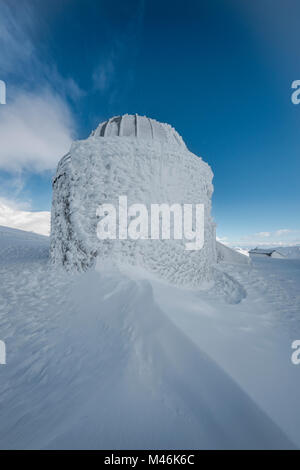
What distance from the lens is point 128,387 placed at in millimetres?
1865

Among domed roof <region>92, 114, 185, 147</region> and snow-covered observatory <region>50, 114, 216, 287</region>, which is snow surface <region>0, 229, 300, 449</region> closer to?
snow-covered observatory <region>50, 114, 216, 287</region>

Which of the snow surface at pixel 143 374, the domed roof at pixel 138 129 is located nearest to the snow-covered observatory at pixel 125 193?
the domed roof at pixel 138 129

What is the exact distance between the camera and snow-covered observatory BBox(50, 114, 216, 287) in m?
5.04

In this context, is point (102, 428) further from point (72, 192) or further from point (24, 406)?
point (72, 192)

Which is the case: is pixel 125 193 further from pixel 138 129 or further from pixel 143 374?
pixel 143 374

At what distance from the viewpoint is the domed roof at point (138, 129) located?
21.1 ft

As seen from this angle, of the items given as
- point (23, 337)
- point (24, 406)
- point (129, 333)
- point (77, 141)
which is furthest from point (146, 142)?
point (24, 406)

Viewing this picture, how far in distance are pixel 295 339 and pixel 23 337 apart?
4527mm

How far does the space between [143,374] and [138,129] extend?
6863mm

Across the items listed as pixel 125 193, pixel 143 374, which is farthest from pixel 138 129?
pixel 143 374

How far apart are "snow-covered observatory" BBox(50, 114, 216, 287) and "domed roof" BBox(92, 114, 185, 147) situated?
0.10 metres

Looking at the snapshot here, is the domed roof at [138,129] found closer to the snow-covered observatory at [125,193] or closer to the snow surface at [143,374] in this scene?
the snow-covered observatory at [125,193]

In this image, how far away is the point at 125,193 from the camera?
A: 5234 millimetres

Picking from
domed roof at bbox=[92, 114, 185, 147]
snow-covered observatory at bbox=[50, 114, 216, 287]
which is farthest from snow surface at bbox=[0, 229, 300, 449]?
domed roof at bbox=[92, 114, 185, 147]
